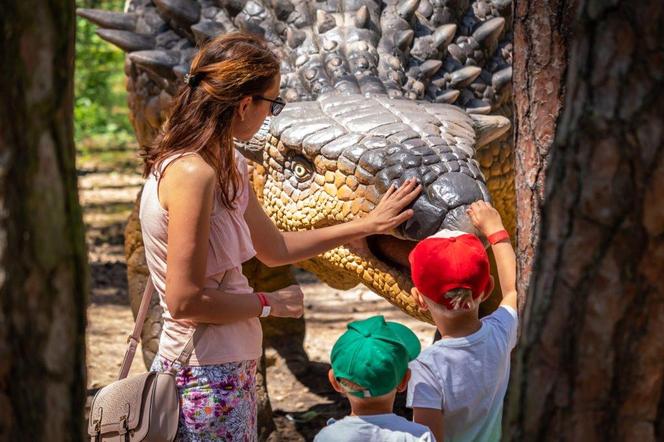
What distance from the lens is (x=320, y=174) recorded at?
4.69 metres

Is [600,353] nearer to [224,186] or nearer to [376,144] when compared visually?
[224,186]

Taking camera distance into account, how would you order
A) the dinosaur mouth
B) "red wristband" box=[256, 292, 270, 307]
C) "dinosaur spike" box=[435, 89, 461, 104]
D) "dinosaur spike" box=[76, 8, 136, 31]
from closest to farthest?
"red wristband" box=[256, 292, 270, 307]
the dinosaur mouth
"dinosaur spike" box=[435, 89, 461, 104]
"dinosaur spike" box=[76, 8, 136, 31]

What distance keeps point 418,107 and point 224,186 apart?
1.77m

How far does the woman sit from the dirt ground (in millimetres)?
2242

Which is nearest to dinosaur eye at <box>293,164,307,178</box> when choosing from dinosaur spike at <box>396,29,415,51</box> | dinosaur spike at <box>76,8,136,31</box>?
dinosaur spike at <box>396,29,415,51</box>

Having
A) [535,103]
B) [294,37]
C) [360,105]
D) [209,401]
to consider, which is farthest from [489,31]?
[209,401]

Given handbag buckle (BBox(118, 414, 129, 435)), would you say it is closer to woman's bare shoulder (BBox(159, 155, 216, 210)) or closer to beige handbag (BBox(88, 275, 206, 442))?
beige handbag (BBox(88, 275, 206, 442))

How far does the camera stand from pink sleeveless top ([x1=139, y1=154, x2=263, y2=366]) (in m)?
3.40

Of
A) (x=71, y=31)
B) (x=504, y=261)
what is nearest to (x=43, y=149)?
(x=71, y=31)

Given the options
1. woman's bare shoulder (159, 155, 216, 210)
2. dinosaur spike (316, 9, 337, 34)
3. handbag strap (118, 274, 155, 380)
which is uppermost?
dinosaur spike (316, 9, 337, 34)

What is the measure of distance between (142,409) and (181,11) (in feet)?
9.26

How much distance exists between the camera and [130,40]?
579cm

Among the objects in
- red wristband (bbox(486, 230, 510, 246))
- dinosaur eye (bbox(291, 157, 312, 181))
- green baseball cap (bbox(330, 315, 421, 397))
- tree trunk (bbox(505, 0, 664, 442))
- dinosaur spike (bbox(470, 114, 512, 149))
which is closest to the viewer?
tree trunk (bbox(505, 0, 664, 442))

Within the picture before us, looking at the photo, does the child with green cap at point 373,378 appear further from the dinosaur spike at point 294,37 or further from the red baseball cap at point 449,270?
the dinosaur spike at point 294,37
